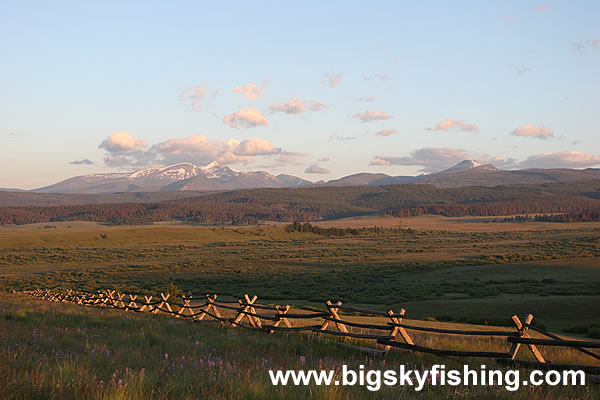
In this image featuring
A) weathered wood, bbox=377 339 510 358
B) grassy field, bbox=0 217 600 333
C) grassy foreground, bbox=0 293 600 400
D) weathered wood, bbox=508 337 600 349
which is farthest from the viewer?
grassy field, bbox=0 217 600 333

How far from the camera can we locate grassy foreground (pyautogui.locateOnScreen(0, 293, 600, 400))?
15.3 feet

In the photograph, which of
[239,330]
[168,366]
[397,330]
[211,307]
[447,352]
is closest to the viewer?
[168,366]

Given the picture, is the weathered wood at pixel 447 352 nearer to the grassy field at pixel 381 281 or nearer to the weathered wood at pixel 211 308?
the weathered wood at pixel 211 308

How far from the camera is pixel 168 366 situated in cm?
637

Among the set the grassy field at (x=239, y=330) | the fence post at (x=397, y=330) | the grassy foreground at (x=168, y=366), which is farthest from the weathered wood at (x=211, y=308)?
the fence post at (x=397, y=330)

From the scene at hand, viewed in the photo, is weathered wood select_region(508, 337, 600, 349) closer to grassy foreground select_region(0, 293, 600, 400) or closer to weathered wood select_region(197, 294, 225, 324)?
grassy foreground select_region(0, 293, 600, 400)

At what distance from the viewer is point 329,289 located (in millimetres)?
51312

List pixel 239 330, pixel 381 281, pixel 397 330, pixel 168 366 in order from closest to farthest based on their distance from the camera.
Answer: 1. pixel 168 366
2. pixel 397 330
3. pixel 239 330
4. pixel 381 281

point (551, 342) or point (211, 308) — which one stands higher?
point (551, 342)

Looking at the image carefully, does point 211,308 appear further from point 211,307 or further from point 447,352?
point 447,352

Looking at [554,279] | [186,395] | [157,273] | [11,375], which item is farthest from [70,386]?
[157,273]

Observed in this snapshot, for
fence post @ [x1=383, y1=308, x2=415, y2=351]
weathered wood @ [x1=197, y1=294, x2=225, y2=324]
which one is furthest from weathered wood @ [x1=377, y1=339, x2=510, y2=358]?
weathered wood @ [x1=197, y1=294, x2=225, y2=324]

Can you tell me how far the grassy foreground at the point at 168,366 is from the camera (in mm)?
4652

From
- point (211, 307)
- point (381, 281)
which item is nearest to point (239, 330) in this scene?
point (211, 307)
